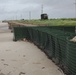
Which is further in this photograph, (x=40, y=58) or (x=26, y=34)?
(x=26, y=34)

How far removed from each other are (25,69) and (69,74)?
346cm

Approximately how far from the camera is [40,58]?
61.9 feet

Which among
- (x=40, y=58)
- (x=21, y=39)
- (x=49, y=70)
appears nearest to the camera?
(x=49, y=70)

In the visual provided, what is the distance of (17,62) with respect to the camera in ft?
57.9

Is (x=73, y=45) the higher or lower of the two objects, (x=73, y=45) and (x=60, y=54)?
the higher

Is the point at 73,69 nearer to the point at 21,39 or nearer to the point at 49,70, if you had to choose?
the point at 49,70

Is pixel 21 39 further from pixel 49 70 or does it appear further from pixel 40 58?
pixel 49 70

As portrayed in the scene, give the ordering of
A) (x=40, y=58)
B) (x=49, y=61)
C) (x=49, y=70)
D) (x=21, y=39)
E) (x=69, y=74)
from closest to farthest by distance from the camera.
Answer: (x=69, y=74) → (x=49, y=70) → (x=49, y=61) → (x=40, y=58) → (x=21, y=39)

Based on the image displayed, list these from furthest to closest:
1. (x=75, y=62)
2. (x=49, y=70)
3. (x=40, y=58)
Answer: (x=40, y=58)
(x=49, y=70)
(x=75, y=62)

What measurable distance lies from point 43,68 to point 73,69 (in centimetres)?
394

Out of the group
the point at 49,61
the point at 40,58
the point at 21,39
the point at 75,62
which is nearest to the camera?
the point at 75,62

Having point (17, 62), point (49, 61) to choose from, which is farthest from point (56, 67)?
point (17, 62)

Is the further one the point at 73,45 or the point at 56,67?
the point at 56,67

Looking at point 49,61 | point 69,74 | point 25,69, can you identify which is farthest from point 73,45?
point 49,61
